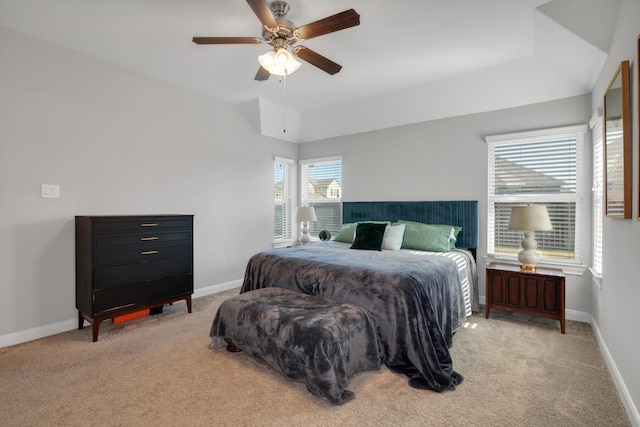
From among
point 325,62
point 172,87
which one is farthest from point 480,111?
point 172,87

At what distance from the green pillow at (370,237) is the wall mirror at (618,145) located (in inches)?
78.7

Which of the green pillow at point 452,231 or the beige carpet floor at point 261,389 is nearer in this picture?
the beige carpet floor at point 261,389

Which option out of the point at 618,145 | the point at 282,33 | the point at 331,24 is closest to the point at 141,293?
the point at 282,33

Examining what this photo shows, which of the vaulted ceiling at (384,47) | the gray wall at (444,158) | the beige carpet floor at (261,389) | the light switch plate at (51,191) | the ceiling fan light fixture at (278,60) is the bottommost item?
the beige carpet floor at (261,389)

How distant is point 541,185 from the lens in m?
3.48

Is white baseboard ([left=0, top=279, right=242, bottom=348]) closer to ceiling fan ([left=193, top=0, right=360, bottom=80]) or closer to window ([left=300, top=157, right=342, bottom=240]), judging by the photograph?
ceiling fan ([left=193, top=0, right=360, bottom=80])

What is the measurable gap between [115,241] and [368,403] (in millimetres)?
2611

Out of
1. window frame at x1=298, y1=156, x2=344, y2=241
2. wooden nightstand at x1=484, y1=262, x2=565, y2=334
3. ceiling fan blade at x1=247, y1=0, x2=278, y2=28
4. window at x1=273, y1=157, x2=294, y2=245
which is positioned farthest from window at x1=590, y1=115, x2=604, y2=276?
window at x1=273, y1=157, x2=294, y2=245

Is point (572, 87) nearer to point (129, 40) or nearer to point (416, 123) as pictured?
point (416, 123)

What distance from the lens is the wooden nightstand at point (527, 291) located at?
2.95 meters

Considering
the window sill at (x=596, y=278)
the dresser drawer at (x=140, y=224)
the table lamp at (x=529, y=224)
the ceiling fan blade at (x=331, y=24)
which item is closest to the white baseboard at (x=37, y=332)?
the dresser drawer at (x=140, y=224)

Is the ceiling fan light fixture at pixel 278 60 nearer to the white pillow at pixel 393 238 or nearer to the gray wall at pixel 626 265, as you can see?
the gray wall at pixel 626 265

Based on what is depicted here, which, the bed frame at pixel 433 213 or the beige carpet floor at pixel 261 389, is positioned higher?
the bed frame at pixel 433 213

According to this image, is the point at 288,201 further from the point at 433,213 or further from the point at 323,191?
the point at 433,213
